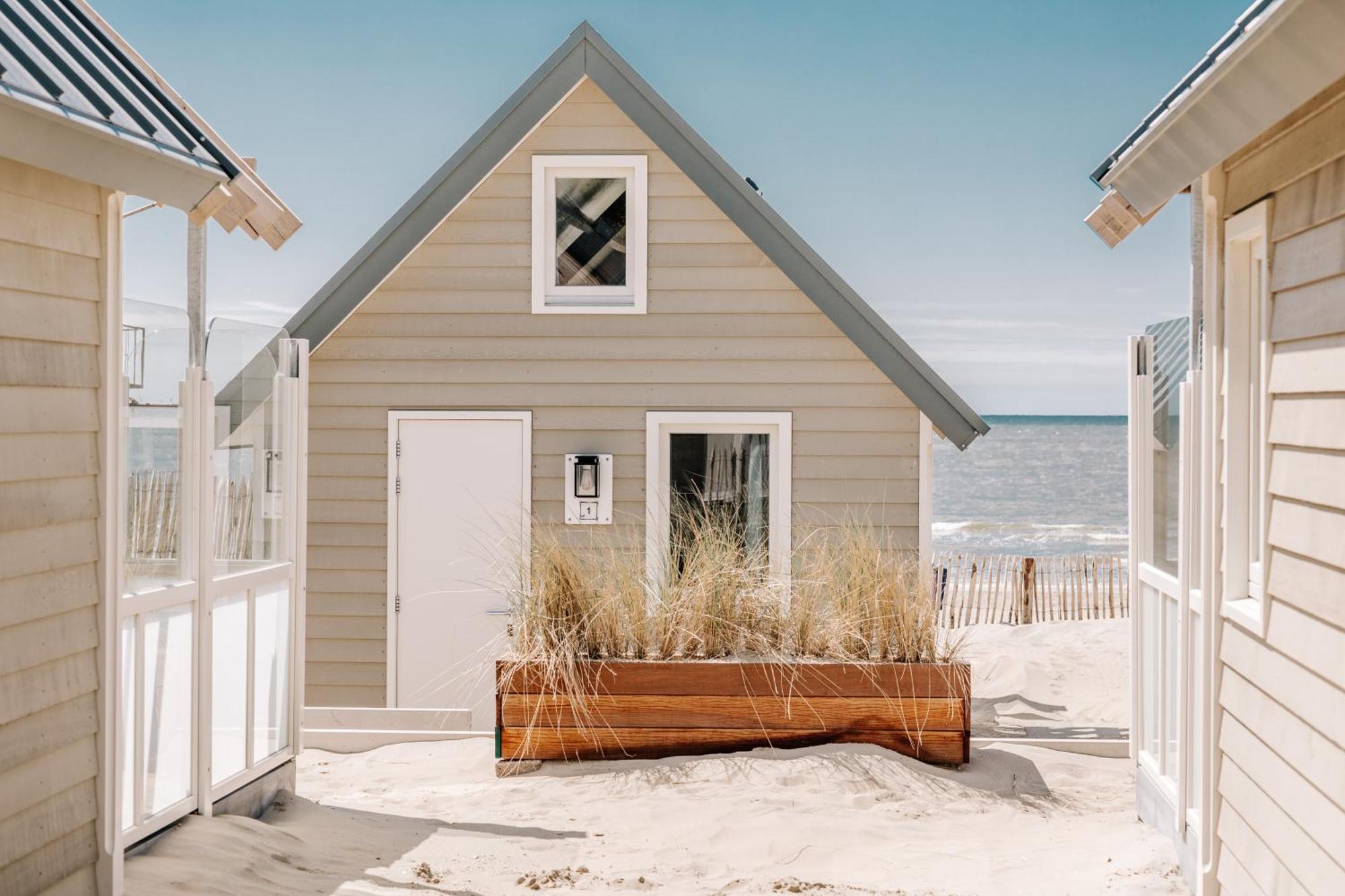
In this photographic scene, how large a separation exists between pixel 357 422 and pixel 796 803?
4727 mm

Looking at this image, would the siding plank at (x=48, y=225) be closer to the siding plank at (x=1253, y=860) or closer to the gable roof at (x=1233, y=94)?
the gable roof at (x=1233, y=94)

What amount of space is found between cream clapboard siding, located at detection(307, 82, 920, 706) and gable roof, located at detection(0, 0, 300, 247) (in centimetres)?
380

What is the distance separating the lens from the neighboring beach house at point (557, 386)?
8.84m

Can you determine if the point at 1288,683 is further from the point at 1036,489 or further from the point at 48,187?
the point at 1036,489

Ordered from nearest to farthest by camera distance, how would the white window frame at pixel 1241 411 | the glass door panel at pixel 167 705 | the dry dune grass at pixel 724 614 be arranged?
the white window frame at pixel 1241 411, the glass door panel at pixel 167 705, the dry dune grass at pixel 724 614

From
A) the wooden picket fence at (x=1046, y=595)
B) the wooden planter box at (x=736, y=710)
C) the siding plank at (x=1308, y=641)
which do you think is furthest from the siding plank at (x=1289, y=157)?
the wooden picket fence at (x=1046, y=595)

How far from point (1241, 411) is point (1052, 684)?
6.51 meters

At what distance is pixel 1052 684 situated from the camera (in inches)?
404

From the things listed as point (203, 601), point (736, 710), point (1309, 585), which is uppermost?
point (1309, 585)

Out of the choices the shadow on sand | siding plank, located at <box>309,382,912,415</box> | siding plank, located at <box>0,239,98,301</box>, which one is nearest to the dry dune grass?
the shadow on sand

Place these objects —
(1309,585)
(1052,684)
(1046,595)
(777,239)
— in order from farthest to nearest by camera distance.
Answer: (1046,595) < (1052,684) < (777,239) < (1309,585)

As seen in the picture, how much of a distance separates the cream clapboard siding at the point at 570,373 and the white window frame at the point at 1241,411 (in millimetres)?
4508

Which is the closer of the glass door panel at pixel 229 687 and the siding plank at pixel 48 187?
the siding plank at pixel 48 187

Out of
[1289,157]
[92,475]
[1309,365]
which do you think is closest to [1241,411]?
[1309,365]
